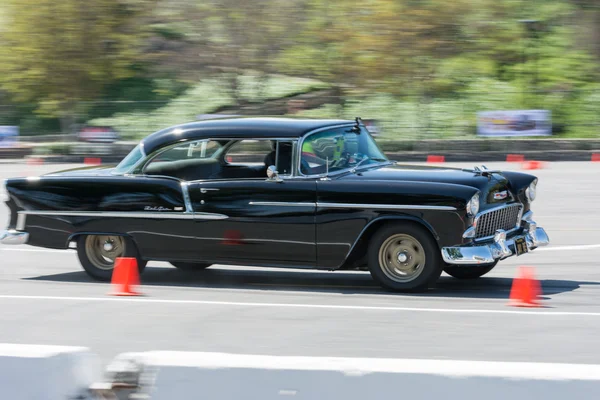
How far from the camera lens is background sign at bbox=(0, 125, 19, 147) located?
33969 mm

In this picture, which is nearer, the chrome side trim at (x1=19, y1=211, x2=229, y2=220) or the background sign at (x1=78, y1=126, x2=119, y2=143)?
the chrome side trim at (x1=19, y1=211, x2=229, y2=220)

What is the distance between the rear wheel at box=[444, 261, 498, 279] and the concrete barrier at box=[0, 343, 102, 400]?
19.1ft

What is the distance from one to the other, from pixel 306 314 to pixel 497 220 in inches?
85.4

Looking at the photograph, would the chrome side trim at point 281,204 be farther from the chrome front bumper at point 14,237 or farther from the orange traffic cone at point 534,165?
the orange traffic cone at point 534,165

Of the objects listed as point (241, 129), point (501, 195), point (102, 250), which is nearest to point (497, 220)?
point (501, 195)

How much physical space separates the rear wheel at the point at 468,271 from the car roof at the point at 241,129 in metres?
1.84

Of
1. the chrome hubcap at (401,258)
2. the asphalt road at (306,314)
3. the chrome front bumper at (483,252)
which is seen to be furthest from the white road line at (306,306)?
the chrome hubcap at (401,258)

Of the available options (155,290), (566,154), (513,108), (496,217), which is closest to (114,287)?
(155,290)

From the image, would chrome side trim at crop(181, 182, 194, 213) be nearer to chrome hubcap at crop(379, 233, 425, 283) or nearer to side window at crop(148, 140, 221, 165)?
side window at crop(148, 140, 221, 165)

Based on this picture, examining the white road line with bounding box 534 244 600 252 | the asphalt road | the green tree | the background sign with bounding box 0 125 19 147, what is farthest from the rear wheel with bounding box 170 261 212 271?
the green tree

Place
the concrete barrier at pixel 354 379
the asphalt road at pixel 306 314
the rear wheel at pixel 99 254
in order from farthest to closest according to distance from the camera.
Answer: the rear wheel at pixel 99 254
the asphalt road at pixel 306 314
the concrete barrier at pixel 354 379

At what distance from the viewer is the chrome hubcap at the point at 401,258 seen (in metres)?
8.82

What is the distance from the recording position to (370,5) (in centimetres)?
3519

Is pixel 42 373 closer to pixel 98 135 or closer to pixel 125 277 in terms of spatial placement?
pixel 125 277
